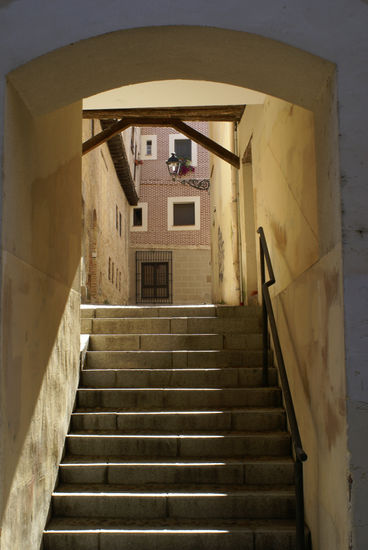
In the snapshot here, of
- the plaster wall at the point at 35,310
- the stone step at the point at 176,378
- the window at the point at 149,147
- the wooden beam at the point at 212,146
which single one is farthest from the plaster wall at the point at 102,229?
the plaster wall at the point at 35,310

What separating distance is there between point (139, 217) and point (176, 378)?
19816 millimetres

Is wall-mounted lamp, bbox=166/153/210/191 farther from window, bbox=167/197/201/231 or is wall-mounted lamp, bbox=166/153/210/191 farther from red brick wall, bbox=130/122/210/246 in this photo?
window, bbox=167/197/201/231

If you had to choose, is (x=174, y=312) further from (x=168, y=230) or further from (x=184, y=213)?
(x=184, y=213)

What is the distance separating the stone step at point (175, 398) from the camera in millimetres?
4430

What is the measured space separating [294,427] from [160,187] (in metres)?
22.2

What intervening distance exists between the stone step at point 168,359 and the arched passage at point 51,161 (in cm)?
153

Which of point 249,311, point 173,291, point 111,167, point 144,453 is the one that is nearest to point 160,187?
point 173,291

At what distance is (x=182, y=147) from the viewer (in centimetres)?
2503

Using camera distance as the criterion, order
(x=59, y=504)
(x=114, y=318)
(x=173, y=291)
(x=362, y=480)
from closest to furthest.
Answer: (x=362, y=480) → (x=59, y=504) → (x=114, y=318) → (x=173, y=291)

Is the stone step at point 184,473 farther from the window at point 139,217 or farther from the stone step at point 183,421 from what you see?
the window at point 139,217

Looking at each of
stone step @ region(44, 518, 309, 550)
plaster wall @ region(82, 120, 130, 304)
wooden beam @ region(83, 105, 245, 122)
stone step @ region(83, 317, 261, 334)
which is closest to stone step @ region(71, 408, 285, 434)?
stone step @ region(44, 518, 309, 550)

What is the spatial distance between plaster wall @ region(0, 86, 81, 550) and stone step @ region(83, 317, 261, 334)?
4.03 ft

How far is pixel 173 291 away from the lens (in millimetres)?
22984

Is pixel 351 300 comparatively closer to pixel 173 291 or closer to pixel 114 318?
pixel 114 318
